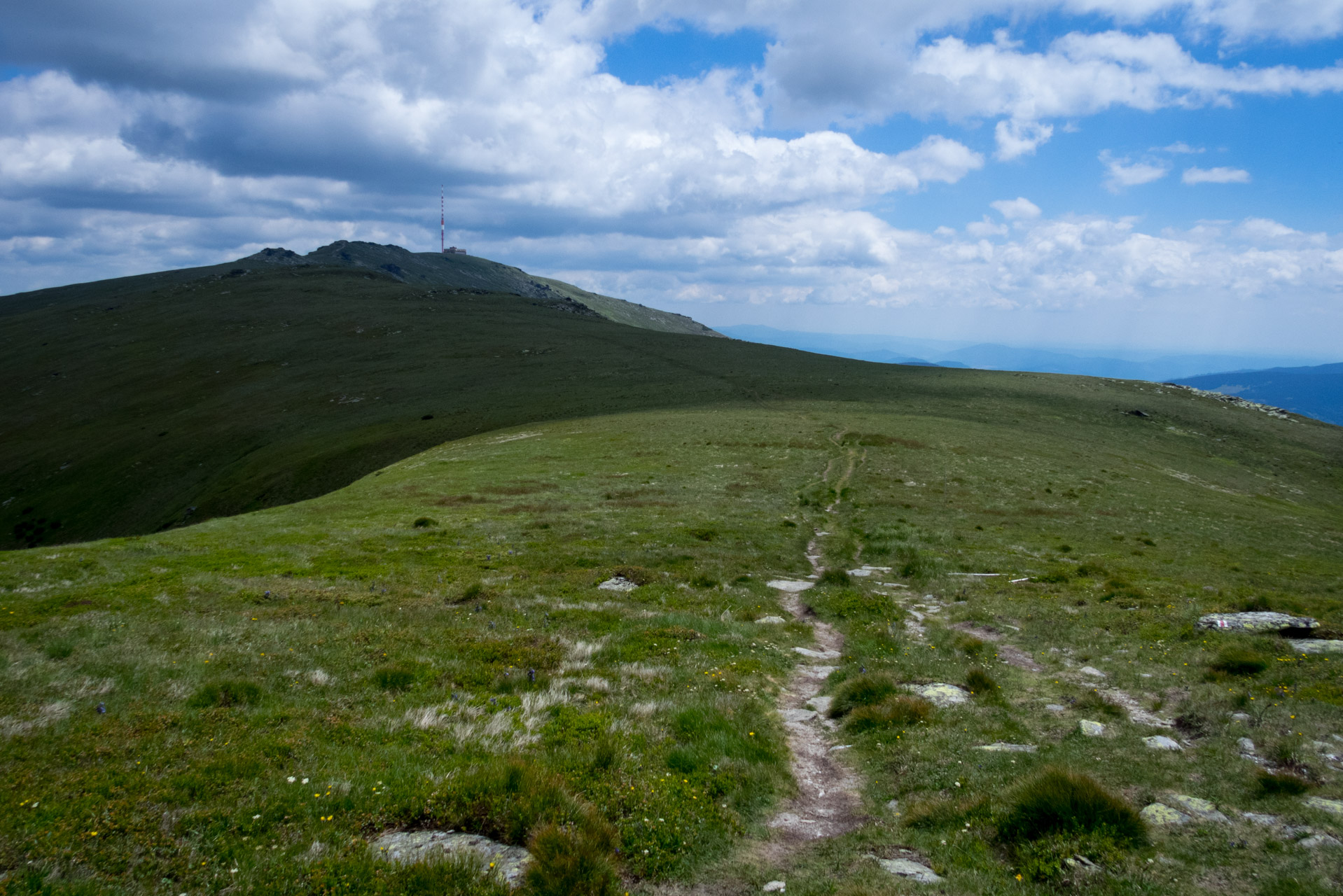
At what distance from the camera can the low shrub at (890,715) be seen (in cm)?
1230

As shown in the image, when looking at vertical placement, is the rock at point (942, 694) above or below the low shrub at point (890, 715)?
below

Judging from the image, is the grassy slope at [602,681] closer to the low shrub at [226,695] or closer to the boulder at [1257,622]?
the low shrub at [226,695]

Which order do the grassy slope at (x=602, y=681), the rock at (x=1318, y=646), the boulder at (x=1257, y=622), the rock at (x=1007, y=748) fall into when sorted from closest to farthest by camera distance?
the grassy slope at (x=602, y=681) < the rock at (x=1007, y=748) < the rock at (x=1318, y=646) < the boulder at (x=1257, y=622)

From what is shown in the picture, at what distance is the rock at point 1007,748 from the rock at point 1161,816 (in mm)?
2313

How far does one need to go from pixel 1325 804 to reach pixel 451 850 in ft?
36.1

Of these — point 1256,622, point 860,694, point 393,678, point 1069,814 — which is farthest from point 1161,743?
point 393,678

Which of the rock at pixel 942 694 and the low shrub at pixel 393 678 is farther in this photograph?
the rock at pixel 942 694

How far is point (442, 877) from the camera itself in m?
6.99

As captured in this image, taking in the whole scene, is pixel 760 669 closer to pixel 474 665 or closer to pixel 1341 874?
pixel 474 665

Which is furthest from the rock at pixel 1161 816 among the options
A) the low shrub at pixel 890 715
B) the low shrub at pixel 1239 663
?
the low shrub at pixel 1239 663

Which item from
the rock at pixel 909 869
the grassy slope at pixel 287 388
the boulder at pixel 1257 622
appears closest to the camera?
the rock at pixel 909 869

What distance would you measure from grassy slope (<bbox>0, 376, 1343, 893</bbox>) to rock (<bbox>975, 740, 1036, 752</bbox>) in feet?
0.74

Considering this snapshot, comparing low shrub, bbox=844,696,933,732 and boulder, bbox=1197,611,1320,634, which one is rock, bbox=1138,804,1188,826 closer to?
low shrub, bbox=844,696,933,732

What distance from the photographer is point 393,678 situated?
12469 millimetres
